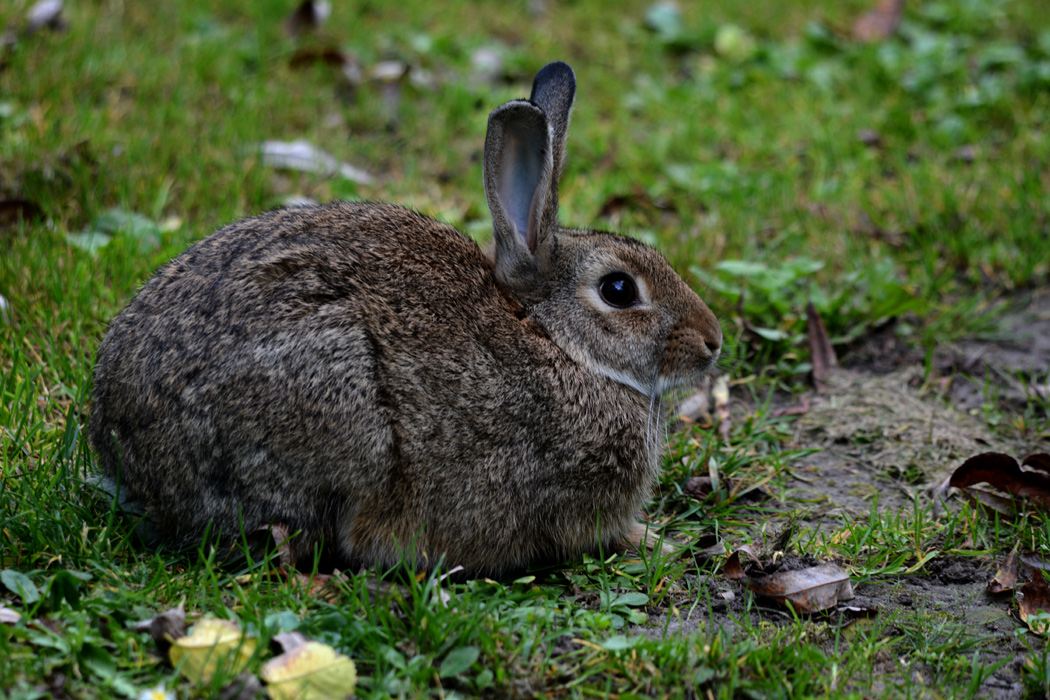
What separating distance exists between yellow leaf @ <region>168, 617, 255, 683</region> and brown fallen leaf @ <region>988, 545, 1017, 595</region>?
2613mm

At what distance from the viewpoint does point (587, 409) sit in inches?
150

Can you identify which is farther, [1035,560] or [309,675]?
[1035,560]

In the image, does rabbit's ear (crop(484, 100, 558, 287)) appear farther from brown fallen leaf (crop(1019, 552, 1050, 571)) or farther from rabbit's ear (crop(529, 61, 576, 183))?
brown fallen leaf (crop(1019, 552, 1050, 571))

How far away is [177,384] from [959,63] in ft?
24.3

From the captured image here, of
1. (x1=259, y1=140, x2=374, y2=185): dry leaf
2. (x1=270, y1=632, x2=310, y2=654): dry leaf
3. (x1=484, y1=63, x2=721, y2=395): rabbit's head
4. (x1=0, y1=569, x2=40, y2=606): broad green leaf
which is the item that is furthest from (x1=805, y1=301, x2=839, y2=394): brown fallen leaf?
(x1=0, y1=569, x2=40, y2=606): broad green leaf

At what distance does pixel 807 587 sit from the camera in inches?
137

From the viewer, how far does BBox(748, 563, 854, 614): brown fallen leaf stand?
344 cm

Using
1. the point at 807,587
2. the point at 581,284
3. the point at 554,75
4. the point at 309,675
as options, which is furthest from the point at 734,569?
the point at 554,75

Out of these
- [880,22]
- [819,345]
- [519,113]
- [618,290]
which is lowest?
[819,345]

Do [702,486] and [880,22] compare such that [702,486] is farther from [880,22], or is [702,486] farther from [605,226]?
[880,22]

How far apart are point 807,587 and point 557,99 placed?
213 cm

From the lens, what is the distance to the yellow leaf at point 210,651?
9.00ft

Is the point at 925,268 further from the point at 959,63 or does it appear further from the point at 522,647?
the point at 522,647

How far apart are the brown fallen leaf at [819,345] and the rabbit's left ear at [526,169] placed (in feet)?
6.33
